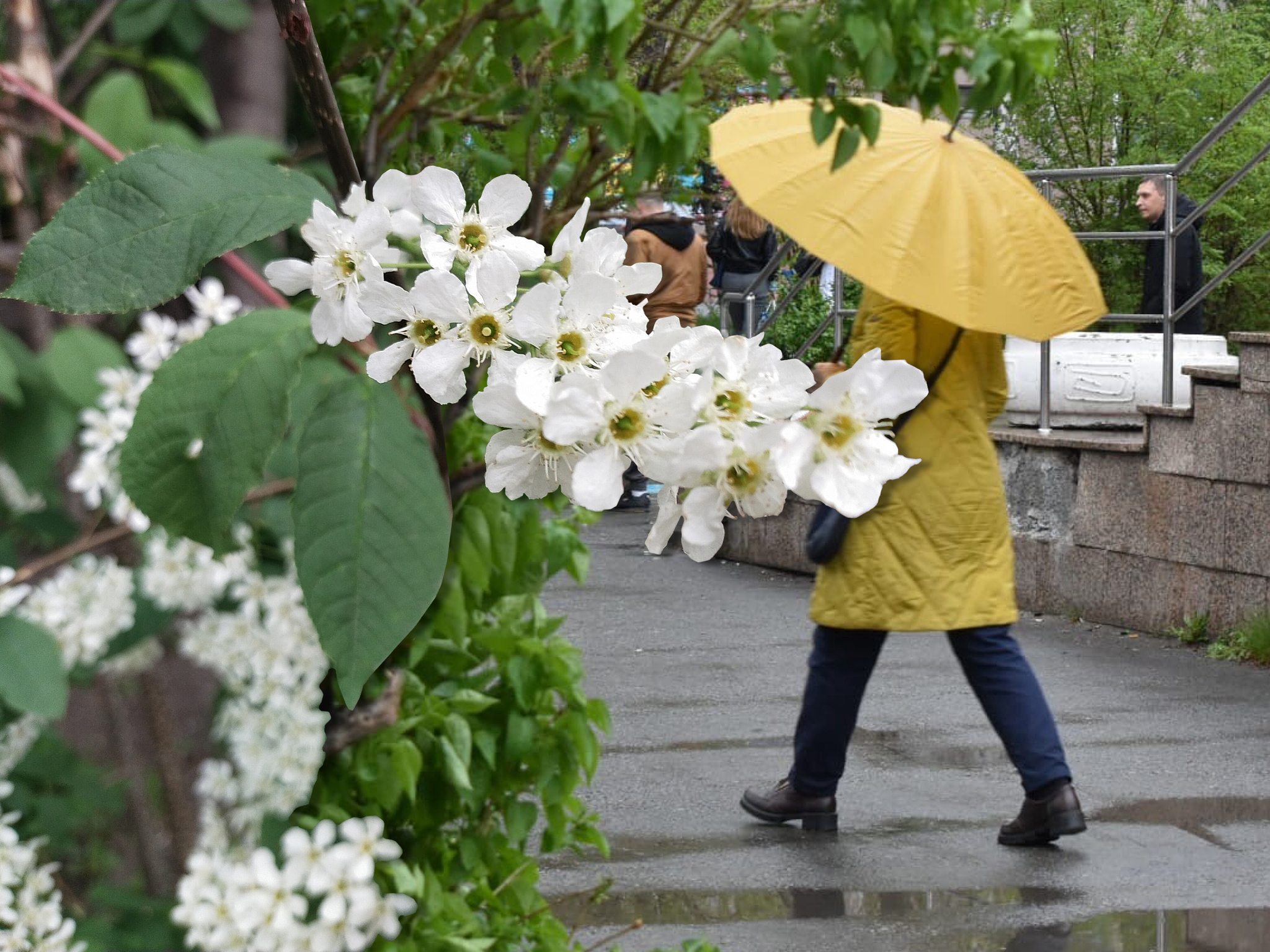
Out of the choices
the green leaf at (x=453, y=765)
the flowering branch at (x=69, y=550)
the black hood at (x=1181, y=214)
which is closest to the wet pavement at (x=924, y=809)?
the green leaf at (x=453, y=765)

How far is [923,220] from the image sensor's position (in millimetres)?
4844

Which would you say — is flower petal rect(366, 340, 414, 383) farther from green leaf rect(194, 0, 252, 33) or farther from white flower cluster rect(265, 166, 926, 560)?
green leaf rect(194, 0, 252, 33)

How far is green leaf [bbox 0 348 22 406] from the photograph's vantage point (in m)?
1.06

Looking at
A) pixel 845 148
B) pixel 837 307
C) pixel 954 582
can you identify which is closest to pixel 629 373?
pixel 845 148

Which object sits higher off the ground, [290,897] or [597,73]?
[597,73]

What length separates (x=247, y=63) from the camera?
1134 mm

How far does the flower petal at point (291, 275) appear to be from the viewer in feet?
3.16

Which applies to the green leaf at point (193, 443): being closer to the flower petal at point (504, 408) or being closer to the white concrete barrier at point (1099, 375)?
the flower petal at point (504, 408)

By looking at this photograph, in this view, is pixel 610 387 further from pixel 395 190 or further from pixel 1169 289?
pixel 1169 289

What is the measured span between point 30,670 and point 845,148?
4.90ft

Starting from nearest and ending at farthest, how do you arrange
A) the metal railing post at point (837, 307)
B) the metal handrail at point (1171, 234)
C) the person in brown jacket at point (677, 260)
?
the person in brown jacket at point (677, 260), the metal handrail at point (1171, 234), the metal railing post at point (837, 307)

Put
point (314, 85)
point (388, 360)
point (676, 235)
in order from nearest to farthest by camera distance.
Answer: point (388, 360)
point (314, 85)
point (676, 235)

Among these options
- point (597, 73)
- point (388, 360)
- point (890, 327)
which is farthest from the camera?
point (890, 327)

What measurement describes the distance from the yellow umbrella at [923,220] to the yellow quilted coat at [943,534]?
0.30m
